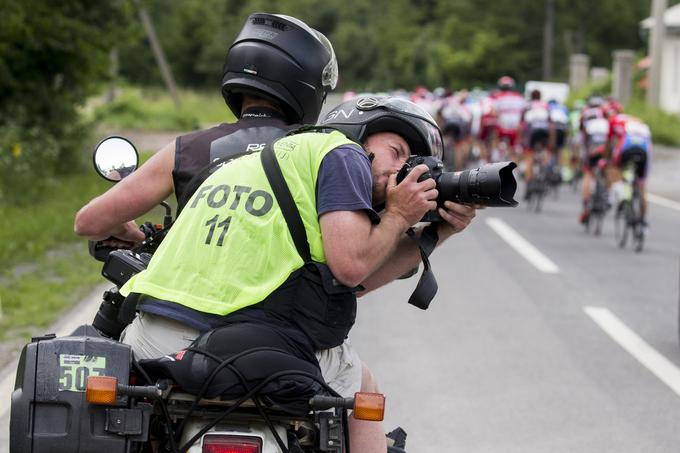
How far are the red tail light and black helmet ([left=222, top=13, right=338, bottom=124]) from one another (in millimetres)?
1205

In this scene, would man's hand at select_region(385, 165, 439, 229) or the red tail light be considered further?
man's hand at select_region(385, 165, 439, 229)

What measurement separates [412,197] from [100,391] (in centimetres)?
95

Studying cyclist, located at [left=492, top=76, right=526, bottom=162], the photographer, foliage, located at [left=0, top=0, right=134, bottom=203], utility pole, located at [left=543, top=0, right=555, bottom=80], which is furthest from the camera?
utility pole, located at [left=543, top=0, right=555, bottom=80]

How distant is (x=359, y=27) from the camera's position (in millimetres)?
115688

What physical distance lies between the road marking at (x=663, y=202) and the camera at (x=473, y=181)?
20876 mm

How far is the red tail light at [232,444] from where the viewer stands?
3471 millimetres

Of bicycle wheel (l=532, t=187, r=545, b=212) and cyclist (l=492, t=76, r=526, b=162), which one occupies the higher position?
cyclist (l=492, t=76, r=526, b=162)

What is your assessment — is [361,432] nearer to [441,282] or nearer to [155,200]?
[155,200]

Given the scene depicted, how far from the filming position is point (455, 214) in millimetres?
3945

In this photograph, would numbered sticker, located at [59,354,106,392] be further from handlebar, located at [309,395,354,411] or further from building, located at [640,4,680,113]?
building, located at [640,4,680,113]

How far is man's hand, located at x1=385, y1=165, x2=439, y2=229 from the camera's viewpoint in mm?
3738

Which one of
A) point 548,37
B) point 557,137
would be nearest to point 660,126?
point 557,137

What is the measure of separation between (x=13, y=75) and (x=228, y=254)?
18435mm

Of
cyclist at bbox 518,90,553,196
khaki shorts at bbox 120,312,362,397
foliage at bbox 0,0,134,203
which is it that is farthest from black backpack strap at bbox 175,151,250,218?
cyclist at bbox 518,90,553,196
